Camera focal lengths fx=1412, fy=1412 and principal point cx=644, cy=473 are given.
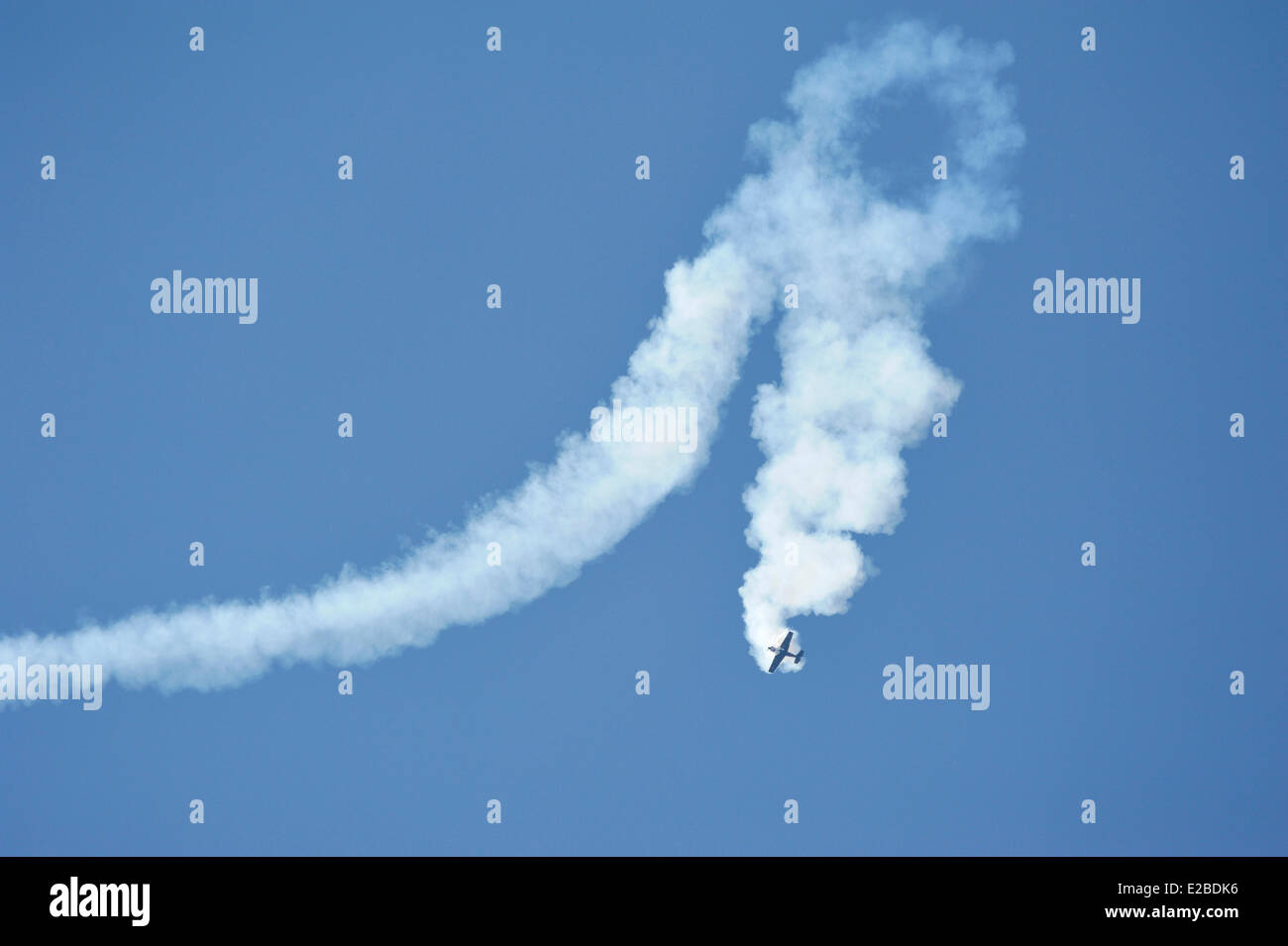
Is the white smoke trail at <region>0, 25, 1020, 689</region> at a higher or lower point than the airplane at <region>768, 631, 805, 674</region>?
higher

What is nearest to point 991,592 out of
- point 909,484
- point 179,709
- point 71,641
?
point 909,484

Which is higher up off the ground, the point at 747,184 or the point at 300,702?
the point at 747,184

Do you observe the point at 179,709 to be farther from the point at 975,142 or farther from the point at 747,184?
the point at 975,142

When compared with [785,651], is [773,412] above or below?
above

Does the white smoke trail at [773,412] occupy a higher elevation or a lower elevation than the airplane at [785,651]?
higher
